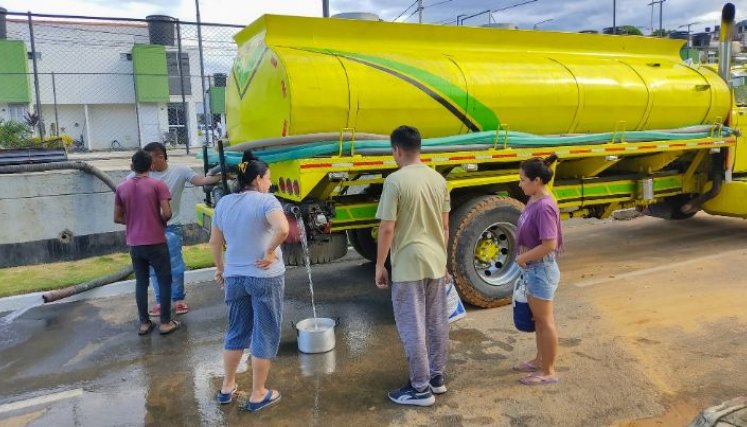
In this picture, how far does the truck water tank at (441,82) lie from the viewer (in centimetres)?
508

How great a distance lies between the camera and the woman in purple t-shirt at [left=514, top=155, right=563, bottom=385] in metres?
3.71

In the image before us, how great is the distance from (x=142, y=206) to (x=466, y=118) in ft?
10.1

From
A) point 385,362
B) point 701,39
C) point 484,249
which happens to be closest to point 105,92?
point 701,39

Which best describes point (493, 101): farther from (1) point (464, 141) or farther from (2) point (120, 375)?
(2) point (120, 375)

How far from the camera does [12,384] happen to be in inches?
171

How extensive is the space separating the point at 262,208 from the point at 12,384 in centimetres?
250

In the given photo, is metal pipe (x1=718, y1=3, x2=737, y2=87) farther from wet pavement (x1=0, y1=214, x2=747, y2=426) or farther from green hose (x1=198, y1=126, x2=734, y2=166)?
wet pavement (x1=0, y1=214, x2=747, y2=426)

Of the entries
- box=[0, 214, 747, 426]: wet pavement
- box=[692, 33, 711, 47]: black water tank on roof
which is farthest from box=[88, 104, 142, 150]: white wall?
box=[0, 214, 747, 426]: wet pavement

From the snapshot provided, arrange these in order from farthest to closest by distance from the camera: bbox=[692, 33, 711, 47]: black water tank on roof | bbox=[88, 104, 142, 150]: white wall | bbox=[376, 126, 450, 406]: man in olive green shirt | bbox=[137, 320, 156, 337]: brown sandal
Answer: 1. bbox=[88, 104, 142, 150]: white wall
2. bbox=[692, 33, 711, 47]: black water tank on roof
3. bbox=[137, 320, 156, 337]: brown sandal
4. bbox=[376, 126, 450, 406]: man in olive green shirt

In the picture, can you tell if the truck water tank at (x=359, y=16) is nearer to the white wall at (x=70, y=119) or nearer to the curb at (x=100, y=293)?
the curb at (x=100, y=293)

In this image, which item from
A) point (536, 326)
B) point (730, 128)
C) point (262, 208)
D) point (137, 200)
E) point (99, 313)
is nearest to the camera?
point (262, 208)

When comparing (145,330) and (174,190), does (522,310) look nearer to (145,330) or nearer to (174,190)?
(145,330)

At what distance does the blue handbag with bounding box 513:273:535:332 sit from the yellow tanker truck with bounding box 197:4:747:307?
143cm

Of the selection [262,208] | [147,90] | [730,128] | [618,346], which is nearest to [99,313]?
[262,208]
